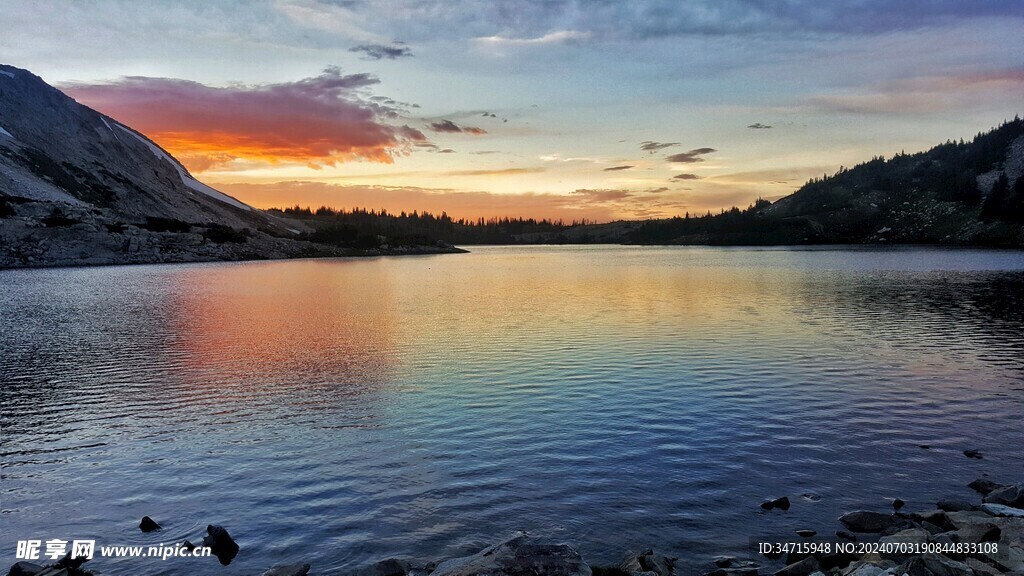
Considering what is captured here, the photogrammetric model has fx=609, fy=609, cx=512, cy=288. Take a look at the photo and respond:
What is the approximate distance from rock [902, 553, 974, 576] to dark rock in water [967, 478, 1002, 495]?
6907 mm

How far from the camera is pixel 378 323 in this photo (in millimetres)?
56688

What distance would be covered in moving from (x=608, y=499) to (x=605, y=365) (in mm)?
18941

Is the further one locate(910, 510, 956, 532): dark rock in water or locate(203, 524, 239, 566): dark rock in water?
locate(910, 510, 956, 532): dark rock in water

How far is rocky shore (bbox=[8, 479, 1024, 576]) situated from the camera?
11.9 m

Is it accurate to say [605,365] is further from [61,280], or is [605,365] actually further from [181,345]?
[61,280]

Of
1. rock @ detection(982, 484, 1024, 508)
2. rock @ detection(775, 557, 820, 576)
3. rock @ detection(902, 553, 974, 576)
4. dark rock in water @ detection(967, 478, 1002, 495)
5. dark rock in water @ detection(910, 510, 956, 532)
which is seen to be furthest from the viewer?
dark rock in water @ detection(967, 478, 1002, 495)

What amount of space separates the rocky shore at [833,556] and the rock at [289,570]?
0.02 meters

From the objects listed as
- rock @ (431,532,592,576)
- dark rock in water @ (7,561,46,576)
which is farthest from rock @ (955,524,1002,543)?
dark rock in water @ (7,561,46,576)

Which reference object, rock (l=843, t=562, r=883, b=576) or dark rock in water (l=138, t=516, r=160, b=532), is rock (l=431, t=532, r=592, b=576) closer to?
rock (l=843, t=562, r=883, b=576)

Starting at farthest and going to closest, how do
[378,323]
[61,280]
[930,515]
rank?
[61,280]
[378,323]
[930,515]

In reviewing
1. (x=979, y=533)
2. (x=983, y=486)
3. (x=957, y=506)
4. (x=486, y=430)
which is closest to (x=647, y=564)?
(x=979, y=533)

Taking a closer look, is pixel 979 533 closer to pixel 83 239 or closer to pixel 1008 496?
pixel 1008 496

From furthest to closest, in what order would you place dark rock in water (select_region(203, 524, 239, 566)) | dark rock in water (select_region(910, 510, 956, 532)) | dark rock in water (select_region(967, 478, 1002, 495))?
dark rock in water (select_region(967, 478, 1002, 495)) → dark rock in water (select_region(910, 510, 956, 532)) → dark rock in water (select_region(203, 524, 239, 566))

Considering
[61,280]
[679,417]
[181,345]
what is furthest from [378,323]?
[61,280]
